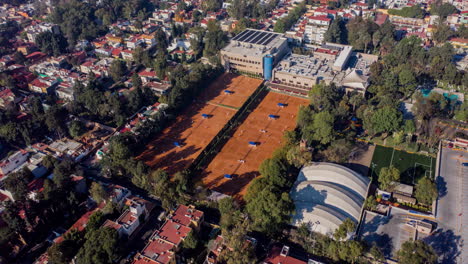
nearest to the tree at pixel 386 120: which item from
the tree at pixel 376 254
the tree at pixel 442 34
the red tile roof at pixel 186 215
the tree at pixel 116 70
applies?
the tree at pixel 376 254

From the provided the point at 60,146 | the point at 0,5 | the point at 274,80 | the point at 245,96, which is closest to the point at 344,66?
the point at 274,80

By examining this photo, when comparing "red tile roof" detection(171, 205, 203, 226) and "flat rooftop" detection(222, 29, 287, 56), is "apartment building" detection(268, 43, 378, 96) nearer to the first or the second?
"flat rooftop" detection(222, 29, 287, 56)

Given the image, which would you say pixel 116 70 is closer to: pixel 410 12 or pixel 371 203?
pixel 371 203

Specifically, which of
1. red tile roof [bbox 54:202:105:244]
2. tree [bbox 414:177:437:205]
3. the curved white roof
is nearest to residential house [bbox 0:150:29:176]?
red tile roof [bbox 54:202:105:244]

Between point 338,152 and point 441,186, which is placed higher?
point 338,152

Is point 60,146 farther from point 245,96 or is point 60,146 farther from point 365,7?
point 365,7

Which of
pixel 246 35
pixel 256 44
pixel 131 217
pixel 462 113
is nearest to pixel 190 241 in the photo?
pixel 131 217

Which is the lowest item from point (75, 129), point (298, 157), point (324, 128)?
point (298, 157)
